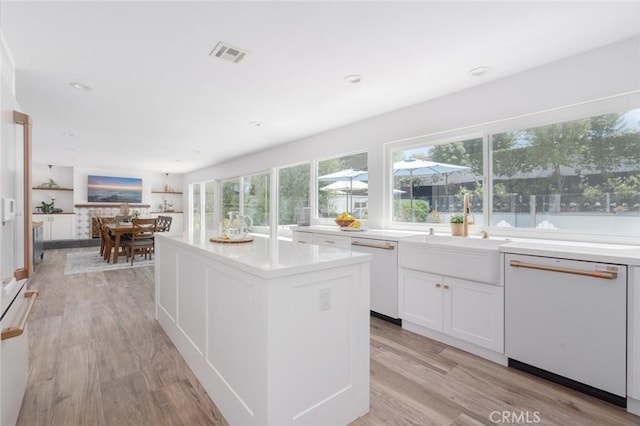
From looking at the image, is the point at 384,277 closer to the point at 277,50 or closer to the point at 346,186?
the point at 346,186

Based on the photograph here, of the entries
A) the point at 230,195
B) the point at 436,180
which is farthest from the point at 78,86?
the point at 230,195

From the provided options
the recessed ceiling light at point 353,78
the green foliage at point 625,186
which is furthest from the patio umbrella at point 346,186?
the green foliage at point 625,186

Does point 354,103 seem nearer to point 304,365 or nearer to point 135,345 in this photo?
point 304,365

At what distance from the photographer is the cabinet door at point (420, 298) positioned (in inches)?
101

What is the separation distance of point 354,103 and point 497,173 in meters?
1.62

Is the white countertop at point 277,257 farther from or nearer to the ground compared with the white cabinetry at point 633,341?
farther from the ground

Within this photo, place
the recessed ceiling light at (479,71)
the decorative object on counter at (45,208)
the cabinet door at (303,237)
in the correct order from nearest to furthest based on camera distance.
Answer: the recessed ceiling light at (479,71)
the cabinet door at (303,237)
the decorative object on counter at (45,208)

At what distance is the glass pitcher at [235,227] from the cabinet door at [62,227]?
8.93 metres

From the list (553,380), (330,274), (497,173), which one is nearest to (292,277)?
(330,274)

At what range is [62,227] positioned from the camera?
8.52 metres

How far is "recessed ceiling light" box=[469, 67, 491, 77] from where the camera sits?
2.50 m

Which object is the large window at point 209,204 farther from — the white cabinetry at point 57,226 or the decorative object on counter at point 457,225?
the decorative object on counter at point 457,225

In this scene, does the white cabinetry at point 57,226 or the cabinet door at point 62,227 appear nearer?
the white cabinetry at point 57,226

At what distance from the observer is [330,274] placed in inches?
59.7
